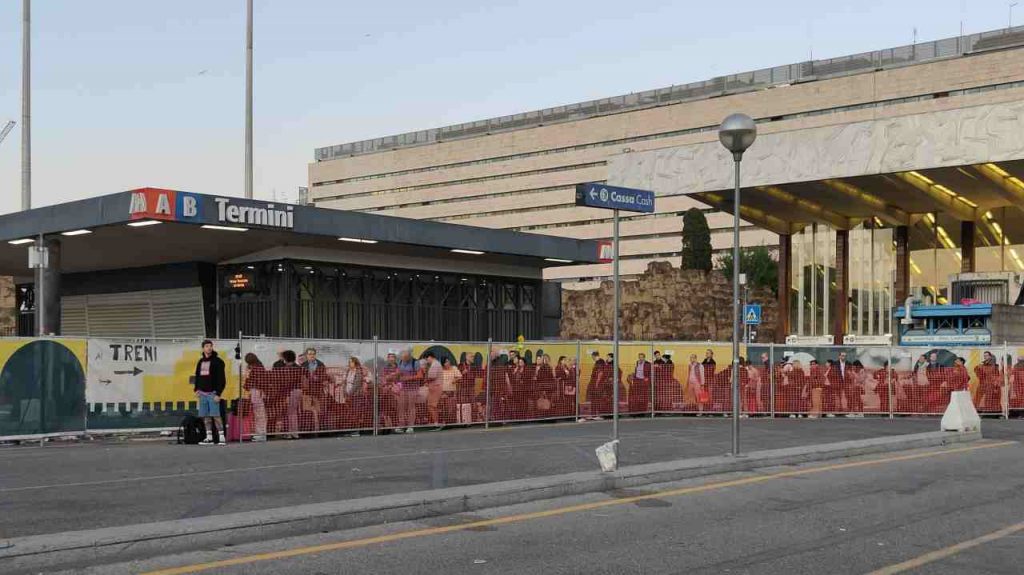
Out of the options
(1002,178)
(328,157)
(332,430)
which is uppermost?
(328,157)

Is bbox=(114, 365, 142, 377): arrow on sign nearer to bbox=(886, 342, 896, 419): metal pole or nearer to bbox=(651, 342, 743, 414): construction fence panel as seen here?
bbox=(651, 342, 743, 414): construction fence panel

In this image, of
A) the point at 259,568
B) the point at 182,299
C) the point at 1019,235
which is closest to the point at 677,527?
the point at 259,568

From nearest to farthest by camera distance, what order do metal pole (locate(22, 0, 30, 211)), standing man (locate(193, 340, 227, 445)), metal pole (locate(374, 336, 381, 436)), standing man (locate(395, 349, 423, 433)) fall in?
standing man (locate(193, 340, 227, 445)) < metal pole (locate(374, 336, 381, 436)) < standing man (locate(395, 349, 423, 433)) < metal pole (locate(22, 0, 30, 211))

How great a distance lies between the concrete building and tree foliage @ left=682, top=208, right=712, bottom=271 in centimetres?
272

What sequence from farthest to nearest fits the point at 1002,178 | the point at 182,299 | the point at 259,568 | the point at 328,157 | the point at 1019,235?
the point at 328,157 → the point at 1019,235 → the point at 1002,178 → the point at 182,299 → the point at 259,568

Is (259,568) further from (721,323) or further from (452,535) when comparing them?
(721,323)

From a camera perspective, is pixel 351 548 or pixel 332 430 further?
pixel 332 430

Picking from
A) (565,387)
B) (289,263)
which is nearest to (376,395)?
(565,387)

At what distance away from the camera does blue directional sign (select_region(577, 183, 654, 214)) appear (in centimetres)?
1380

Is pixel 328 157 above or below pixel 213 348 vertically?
above

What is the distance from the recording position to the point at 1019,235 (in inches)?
1994

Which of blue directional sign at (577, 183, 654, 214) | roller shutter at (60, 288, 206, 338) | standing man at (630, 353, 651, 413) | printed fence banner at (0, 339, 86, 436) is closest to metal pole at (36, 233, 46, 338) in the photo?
roller shutter at (60, 288, 206, 338)

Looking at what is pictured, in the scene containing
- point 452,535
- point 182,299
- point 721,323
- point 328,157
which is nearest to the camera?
Result: point 452,535

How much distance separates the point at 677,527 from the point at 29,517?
231 inches
